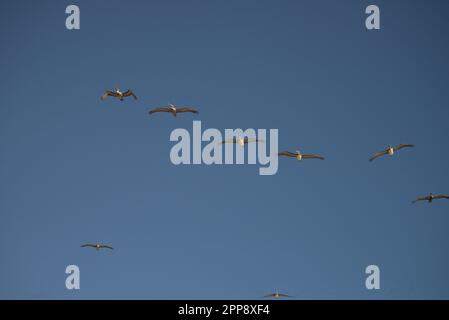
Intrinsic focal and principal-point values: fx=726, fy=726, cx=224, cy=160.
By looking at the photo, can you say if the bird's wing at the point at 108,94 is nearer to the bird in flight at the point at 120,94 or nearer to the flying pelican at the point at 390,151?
the bird in flight at the point at 120,94

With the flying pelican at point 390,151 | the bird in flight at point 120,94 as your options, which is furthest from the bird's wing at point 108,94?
the flying pelican at point 390,151

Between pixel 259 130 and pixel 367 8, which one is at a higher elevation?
pixel 367 8

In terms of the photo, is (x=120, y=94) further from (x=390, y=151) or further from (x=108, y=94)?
(x=390, y=151)

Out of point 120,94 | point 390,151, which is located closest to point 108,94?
point 120,94

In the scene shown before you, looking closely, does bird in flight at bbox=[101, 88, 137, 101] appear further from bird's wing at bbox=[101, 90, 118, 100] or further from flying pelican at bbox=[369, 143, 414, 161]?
flying pelican at bbox=[369, 143, 414, 161]

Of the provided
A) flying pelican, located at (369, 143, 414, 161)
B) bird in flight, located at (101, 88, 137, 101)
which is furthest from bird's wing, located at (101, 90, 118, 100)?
flying pelican, located at (369, 143, 414, 161)

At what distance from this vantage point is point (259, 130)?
4138 centimetres
